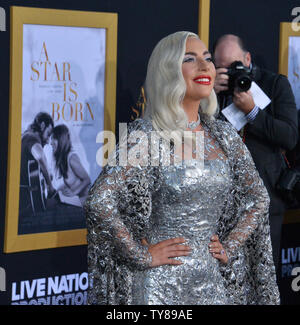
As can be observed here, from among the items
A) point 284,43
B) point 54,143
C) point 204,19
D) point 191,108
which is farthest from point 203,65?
point 284,43

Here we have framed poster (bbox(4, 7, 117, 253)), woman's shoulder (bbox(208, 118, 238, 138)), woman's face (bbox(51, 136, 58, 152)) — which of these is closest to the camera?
woman's shoulder (bbox(208, 118, 238, 138))

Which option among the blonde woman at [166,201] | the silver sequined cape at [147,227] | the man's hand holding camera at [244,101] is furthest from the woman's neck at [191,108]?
the man's hand holding camera at [244,101]

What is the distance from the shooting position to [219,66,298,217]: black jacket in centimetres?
371

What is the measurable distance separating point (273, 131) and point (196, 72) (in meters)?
1.04

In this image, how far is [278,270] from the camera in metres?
4.40

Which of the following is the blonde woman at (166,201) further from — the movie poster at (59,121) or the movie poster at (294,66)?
the movie poster at (294,66)

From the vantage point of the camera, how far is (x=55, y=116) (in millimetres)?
3457

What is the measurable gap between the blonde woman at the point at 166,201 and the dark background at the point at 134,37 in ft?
2.26

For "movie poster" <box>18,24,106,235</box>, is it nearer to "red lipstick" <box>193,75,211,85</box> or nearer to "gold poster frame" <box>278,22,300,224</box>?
"red lipstick" <box>193,75,211,85</box>

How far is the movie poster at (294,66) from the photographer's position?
443 cm

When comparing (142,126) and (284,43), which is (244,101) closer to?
(284,43)

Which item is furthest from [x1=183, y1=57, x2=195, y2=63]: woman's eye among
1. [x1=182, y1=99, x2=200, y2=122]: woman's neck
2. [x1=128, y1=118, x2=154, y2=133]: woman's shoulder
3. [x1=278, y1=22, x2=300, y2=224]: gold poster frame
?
[x1=278, y1=22, x2=300, y2=224]: gold poster frame

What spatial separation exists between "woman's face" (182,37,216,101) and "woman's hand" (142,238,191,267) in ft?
1.97
